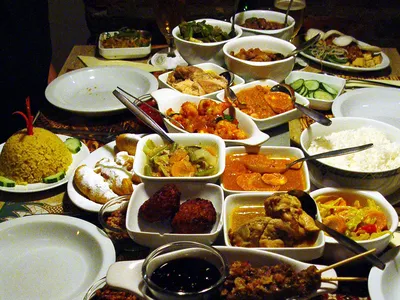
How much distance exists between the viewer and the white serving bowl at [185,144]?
1.72 m

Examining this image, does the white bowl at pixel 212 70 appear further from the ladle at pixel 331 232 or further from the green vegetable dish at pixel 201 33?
the ladle at pixel 331 232

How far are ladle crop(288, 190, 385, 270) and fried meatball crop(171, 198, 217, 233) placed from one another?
12.1 inches

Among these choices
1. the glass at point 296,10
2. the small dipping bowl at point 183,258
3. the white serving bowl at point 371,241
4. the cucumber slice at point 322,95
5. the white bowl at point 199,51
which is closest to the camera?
the small dipping bowl at point 183,258

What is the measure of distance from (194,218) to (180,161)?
394 mm

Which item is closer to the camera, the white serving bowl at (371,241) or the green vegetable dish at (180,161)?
the white serving bowl at (371,241)

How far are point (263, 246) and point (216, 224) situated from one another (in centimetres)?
22

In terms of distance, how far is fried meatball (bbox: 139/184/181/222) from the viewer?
1.57 m

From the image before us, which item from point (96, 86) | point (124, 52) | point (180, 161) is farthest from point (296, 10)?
point (180, 161)

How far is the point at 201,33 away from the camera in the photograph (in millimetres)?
2967

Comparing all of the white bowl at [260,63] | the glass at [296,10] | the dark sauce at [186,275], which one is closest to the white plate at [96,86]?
the white bowl at [260,63]

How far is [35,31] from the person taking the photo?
3523 millimetres

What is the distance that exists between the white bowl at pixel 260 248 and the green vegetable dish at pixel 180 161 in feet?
0.60

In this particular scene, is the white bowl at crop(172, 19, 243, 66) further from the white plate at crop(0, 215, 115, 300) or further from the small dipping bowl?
the small dipping bowl

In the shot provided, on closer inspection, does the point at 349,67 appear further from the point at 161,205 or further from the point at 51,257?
the point at 51,257
